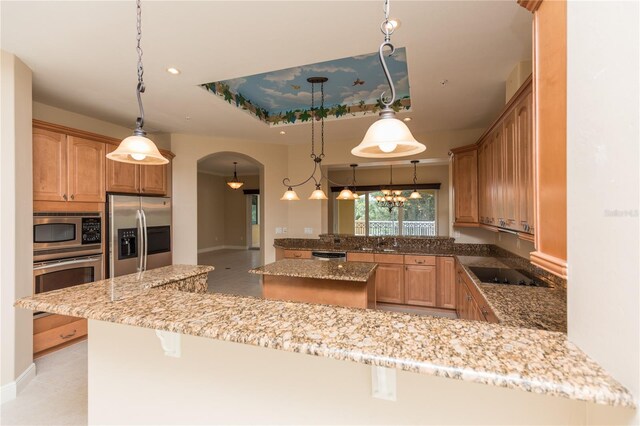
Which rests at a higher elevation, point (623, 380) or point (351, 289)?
point (623, 380)

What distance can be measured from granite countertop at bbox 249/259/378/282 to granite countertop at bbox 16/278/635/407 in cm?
146

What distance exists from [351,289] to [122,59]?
2.82m

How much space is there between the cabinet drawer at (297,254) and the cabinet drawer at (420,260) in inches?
59.3

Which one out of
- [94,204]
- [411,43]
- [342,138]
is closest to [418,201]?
[342,138]

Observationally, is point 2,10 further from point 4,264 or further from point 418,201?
point 418,201

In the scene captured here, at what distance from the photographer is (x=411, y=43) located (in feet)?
7.44

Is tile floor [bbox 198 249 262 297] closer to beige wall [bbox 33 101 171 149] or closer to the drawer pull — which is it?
the drawer pull

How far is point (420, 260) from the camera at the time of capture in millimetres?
4398

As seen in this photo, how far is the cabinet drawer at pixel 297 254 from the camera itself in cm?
480

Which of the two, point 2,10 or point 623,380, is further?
point 2,10

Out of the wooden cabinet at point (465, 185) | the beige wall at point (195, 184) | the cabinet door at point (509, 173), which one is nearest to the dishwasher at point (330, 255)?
the beige wall at point (195, 184)

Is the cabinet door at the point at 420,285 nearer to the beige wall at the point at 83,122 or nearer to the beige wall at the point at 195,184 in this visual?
the beige wall at the point at 195,184

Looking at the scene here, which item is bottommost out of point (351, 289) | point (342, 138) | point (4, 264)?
point (351, 289)

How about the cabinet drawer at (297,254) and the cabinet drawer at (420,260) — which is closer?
the cabinet drawer at (420,260)
